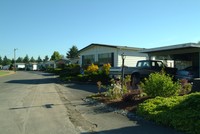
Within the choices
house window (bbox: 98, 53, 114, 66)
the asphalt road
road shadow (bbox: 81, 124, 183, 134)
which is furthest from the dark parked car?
house window (bbox: 98, 53, 114, 66)

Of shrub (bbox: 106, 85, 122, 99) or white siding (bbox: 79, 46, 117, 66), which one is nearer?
shrub (bbox: 106, 85, 122, 99)

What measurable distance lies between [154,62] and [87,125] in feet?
45.5

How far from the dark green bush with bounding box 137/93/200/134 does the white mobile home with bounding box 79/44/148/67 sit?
19619 millimetres

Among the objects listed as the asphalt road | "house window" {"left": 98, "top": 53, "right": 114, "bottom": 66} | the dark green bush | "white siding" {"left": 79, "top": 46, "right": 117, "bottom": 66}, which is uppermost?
"white siding" {"left": 79, "top": 46, "right": 117, "bottom": 66}

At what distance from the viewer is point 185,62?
74.9ft

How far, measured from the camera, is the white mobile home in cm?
2921

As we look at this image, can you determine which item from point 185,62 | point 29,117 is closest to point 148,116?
point 29,117

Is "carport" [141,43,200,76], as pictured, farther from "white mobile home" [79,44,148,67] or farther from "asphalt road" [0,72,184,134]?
"asphalt road" [0,72,184,134]

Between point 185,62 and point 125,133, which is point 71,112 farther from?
point 185,62

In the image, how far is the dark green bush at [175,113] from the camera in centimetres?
659

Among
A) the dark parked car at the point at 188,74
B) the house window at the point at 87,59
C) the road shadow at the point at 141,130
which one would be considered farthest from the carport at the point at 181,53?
the house window at the point at 87,59

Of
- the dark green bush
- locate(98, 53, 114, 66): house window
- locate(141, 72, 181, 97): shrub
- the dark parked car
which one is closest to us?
the dark green bush

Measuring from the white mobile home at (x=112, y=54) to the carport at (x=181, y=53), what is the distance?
564 cm

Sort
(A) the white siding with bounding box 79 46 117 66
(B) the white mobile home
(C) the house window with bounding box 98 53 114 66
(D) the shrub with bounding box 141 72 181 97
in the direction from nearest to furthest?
(D) the shrub with bounding box 141 72 181 97 < (B) the white mobile home < (C) the house window with bounding box 98 53 114 66 < (A) the white siding with bounding box 79 46 117 66
